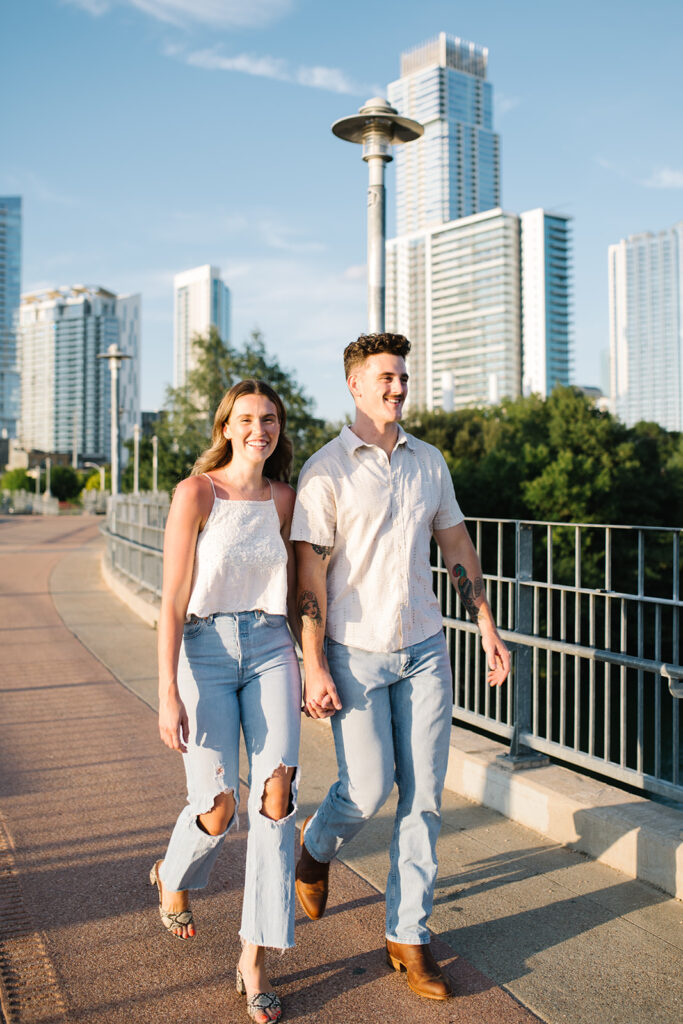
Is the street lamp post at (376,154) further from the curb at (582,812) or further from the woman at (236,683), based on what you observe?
the woman at (236,683)

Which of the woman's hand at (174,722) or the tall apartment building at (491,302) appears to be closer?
the woman's hand at (174,722)

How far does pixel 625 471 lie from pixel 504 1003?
1379 inches

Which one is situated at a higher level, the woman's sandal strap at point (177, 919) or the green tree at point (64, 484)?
the green tree at point (64, 484)

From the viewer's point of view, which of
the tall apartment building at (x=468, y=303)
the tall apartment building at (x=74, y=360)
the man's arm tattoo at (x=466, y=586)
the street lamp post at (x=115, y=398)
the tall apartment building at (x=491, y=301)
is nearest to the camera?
the man's arm tattoo at (x=466, y=586)

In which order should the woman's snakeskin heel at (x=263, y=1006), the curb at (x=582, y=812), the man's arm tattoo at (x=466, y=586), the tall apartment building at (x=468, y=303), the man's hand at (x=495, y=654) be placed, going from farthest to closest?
the tall apartment building at (x=468, y=303) → the curb at (x=582, y=812) → the man's arm tattoo at (x=466, y=586) → the man's hand at (x=495, y=654) → the woman's snakeskin heel at (x=263, y=1006)

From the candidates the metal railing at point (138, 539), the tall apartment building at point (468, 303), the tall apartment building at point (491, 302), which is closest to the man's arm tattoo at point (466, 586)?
the metal railing at point (138, 539)

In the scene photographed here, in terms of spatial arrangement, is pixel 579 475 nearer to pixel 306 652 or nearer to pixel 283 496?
pixel 283 496

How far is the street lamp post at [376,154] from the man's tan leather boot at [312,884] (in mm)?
4567

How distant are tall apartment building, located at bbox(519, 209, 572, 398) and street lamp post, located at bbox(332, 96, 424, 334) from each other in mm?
182180

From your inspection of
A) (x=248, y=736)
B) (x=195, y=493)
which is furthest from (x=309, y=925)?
(x=195, y=493)

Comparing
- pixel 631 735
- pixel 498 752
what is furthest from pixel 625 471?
pixel 498 752

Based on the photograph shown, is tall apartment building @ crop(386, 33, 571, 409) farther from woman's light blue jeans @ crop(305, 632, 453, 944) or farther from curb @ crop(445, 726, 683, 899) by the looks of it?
woman's light blue jeans @ crop(305, 632, 453, 944)

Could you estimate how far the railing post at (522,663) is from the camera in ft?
14.7

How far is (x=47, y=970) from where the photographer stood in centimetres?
289
